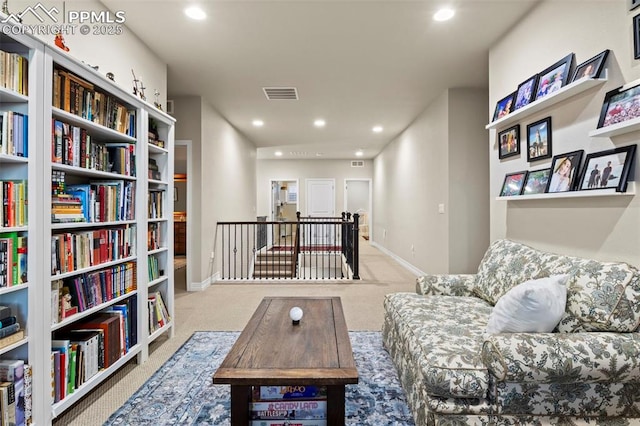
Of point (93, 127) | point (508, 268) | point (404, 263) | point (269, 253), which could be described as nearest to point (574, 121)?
point (508, 268)

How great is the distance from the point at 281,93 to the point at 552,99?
3.21 metres

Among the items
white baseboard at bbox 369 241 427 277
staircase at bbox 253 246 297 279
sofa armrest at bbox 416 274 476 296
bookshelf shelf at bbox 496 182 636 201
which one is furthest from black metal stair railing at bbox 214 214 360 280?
bookshelf shelf at bbox 496 182 636 201

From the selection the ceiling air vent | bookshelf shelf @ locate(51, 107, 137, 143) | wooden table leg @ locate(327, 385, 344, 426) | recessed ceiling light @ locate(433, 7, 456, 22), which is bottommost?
wooden table leg @ locate(327, 385, 344, 426)

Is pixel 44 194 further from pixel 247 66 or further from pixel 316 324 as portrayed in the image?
pixel 247 66

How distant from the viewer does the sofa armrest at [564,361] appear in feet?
4.44

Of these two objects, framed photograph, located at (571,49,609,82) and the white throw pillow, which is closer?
the white throw pillow

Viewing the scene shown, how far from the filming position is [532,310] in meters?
1.52

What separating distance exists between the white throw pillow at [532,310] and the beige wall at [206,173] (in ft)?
12.8

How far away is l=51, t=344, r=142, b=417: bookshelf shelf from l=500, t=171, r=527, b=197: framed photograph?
10.6 ft

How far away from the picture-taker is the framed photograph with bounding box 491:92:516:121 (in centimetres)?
272

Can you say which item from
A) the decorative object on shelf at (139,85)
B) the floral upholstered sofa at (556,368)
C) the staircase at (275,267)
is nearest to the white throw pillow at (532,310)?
the floral upholstered sofa at (556,368)

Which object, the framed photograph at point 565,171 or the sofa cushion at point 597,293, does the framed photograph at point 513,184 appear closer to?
the framed photograph at point 565,171

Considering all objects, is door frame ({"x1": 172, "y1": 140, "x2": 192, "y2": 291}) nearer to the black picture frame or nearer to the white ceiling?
the white ceiling

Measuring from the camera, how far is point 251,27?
2.79 m
